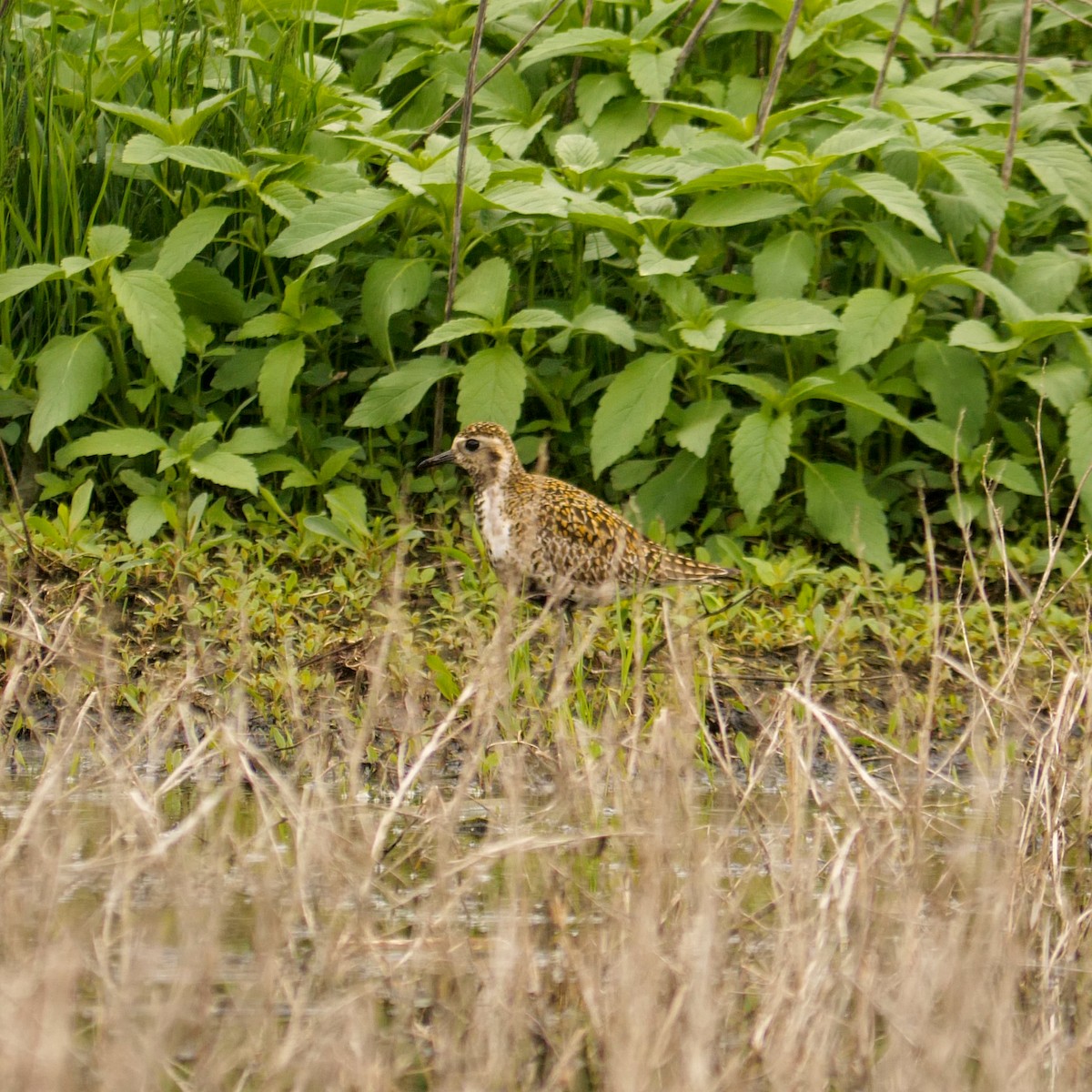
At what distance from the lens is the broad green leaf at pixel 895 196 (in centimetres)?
683

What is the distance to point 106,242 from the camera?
6.96m

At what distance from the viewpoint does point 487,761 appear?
5371 mm

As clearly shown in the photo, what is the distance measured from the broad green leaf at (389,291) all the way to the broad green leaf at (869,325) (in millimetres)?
1731

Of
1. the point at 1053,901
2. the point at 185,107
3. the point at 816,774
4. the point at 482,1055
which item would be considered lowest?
the point at 816,774

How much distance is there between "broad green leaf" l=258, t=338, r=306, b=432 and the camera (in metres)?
7.12

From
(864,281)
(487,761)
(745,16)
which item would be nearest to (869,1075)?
(487,761)

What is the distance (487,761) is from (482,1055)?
88.1 inches

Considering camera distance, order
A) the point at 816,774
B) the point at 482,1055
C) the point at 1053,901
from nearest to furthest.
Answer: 1. the point at 482,1055
2. the point at 1053,901
3. the point at 816,774

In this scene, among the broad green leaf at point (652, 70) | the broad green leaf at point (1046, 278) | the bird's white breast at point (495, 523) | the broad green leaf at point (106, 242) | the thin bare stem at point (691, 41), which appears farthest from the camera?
the broad green leaf at point (652, 70)

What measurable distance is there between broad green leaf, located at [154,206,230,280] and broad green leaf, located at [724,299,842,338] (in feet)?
7.08

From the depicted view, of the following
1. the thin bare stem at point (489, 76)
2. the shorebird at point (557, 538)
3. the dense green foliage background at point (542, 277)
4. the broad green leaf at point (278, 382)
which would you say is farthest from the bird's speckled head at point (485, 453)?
the thin bare stem at point (489, 76)

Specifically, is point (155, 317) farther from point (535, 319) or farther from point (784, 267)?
point (784, 267)

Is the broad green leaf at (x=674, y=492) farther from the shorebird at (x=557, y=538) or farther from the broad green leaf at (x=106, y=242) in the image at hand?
Answer: the broad green leaf at (x=106, y=242)

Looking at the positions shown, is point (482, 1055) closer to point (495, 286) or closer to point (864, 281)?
point (495, 286)
